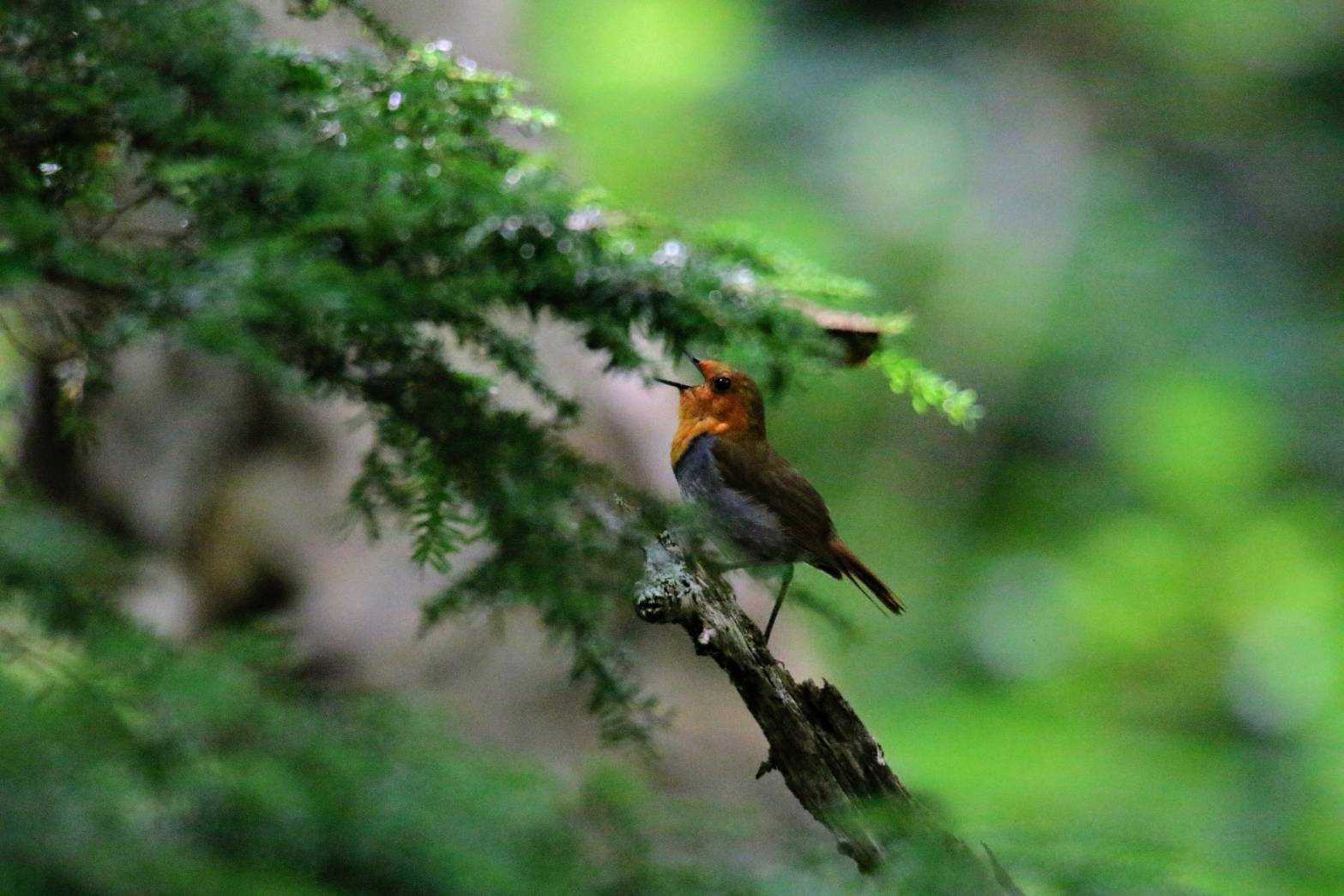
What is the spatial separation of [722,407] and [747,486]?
213 millimetres

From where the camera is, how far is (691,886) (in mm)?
1088

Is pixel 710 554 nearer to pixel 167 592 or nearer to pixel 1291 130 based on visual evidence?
pixel 167 592

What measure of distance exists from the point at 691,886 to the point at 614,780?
0.16m

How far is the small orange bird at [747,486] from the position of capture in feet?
8.04

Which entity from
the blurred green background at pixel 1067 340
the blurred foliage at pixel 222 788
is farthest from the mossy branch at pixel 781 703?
the blurred green background at pixel 1067 340

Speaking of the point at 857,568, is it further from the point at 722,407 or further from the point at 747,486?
the point at 722,407

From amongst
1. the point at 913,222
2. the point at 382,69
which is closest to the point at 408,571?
the point at 382,69

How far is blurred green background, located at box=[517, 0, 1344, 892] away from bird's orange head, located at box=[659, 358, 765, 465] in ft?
9.05

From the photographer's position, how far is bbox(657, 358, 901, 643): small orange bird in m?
2.45

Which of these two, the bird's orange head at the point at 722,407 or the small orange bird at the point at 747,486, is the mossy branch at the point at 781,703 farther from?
the bird's orange head at the point at 722,407

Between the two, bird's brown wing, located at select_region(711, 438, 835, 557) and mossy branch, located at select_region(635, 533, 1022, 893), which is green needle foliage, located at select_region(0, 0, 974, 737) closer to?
mossy branch, located at select_region(635, 533, 1022, 893)

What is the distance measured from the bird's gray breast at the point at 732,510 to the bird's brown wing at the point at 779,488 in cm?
1

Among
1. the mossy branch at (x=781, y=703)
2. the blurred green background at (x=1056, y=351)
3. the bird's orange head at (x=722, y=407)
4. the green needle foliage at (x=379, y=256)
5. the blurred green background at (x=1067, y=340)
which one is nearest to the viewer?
the green needle foliage at (x=379, y=256)

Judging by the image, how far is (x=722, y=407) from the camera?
8.79 ft
